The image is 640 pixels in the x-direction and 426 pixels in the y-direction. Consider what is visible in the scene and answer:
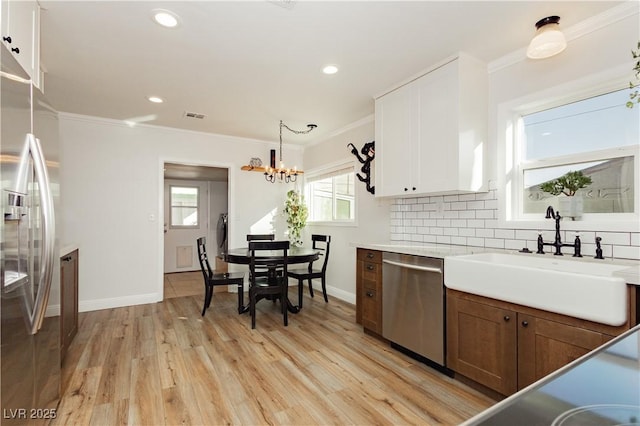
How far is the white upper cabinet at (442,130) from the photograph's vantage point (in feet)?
8.29

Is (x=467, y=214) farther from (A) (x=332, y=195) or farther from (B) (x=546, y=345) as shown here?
(A) (x=332, y=195)

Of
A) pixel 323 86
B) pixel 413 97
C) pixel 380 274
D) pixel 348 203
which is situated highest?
pixel 323 86

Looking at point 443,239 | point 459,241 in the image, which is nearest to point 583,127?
point 459,241

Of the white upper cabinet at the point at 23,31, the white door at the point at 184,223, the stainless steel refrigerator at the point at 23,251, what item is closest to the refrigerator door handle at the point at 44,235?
the stainless steel refrigerator at the point at 23,251

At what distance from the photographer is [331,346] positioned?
290 centimetres

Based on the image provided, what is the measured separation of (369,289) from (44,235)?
2.55m

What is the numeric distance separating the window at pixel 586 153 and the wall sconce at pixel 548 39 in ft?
1.59

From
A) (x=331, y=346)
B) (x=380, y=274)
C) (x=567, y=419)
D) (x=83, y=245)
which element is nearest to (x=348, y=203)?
(x=380, y=274)

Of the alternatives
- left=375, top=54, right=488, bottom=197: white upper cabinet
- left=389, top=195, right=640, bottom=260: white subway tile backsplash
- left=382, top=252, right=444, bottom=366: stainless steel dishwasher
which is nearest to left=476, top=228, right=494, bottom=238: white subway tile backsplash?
left=389, top=195, right=640, bottom=260: white subway tile backsplash

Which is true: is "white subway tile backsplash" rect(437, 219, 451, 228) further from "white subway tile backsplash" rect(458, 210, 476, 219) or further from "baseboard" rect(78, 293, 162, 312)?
"baseboard" rect(78, 293, 162, 312)

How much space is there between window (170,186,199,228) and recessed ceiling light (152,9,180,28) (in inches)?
210

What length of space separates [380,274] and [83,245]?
3.76 metres

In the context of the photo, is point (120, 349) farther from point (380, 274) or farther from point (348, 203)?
point (348, 203)

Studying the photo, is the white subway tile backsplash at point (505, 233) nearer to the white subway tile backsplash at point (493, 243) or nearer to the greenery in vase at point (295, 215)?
the white subway tile backsplash at point (493, 243)
